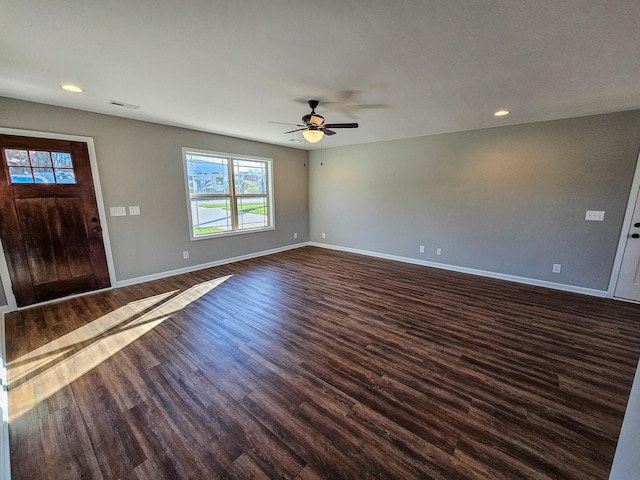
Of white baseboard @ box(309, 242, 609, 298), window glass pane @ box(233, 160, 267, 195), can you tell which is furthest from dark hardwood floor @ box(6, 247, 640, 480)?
window glass pane @ box(233, 160, 267, 195)

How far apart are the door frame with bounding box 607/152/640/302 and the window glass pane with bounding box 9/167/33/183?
7.79 metres

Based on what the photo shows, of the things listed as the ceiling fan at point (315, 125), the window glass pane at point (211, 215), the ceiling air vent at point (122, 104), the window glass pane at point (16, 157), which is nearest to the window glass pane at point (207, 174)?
the window glass pane at point (211, 215)

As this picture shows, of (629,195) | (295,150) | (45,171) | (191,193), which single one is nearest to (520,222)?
(629,195)

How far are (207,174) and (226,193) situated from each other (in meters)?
0.51

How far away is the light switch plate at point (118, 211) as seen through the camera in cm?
376

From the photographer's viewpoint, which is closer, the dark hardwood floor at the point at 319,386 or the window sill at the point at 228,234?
the dark hardwood floor at the point at 319,386

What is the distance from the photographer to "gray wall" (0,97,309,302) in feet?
10.7

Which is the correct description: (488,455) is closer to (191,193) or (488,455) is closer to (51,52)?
(51,52)

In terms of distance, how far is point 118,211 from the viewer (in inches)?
150

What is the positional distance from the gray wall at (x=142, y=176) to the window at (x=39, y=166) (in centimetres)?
31

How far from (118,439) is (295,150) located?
6002mm

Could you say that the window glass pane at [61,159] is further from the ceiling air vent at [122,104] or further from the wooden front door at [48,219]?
the ceiling air vent at [122,104]

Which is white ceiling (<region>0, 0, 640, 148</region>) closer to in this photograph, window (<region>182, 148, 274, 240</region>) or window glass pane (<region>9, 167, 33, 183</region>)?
window glass pane (<region>9, 167, 33, 183</region>)

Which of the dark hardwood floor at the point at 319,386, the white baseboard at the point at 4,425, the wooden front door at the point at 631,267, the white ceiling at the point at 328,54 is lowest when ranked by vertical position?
the dark hardwood floor at the point at 319,386
